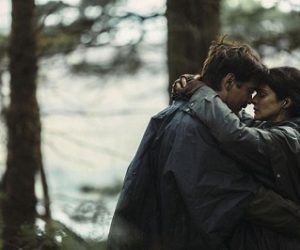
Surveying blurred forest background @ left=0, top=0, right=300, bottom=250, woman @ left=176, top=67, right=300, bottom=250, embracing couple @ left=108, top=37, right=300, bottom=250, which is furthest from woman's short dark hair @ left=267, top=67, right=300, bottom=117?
blurred forest background @ left=0, top=0, right=300, bottom=250

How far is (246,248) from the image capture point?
3586 mm

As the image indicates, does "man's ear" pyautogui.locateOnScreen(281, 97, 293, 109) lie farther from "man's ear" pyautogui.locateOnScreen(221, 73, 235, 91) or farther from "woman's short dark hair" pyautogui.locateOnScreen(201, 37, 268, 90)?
"man's ear" pyautogui.locateOnScreen(221, 73, 235, 91)

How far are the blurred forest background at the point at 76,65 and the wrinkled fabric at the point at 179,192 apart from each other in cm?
109

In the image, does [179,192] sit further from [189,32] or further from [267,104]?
[189,32]

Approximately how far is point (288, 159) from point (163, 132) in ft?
2.32

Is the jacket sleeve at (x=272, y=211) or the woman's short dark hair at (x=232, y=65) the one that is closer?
the jacket sleeve at (x=272, y=211)

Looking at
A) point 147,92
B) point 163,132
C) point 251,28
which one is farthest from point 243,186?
point 147,92

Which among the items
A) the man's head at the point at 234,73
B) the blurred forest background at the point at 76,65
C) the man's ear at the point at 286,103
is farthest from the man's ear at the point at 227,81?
the blurred forest background at the point at 76,65

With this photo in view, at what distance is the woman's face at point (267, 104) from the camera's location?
3871 mm

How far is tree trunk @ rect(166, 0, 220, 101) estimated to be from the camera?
226 inches

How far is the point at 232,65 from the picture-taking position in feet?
12.1

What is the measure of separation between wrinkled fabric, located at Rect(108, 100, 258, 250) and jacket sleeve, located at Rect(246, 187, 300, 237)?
0.05m

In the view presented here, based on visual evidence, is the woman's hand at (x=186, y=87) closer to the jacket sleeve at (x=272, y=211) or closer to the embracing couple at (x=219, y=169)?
the embracing couple at (x=219, y=169)

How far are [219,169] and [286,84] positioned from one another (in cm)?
71
